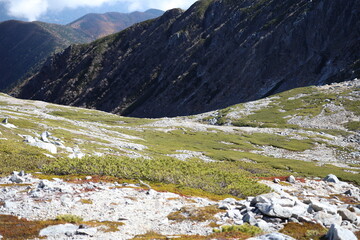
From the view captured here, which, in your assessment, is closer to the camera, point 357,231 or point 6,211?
point 357,231

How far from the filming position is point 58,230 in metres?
18.2

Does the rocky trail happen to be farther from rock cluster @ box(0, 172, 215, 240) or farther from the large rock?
the large rock

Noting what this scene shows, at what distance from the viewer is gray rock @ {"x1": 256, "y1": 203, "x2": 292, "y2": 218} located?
20.4m

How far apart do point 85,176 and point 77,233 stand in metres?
16.1

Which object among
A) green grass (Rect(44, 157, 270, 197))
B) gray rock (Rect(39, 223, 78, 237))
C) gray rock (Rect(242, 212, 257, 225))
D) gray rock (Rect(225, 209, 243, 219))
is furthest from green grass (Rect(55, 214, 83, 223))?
green grass (Rect(44, 157, 270, 197))

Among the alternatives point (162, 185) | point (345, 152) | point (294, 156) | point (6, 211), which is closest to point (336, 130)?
point (345, 152)

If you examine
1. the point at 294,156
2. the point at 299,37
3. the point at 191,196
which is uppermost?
the point at 299,37

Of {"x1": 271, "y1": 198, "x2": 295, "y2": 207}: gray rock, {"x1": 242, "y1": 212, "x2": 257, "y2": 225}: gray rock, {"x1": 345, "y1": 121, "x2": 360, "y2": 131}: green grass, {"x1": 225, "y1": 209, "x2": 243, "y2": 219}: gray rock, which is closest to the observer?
{"x1": 242, "y1": 212, "x2": 257, "y2": 225}: gray rock

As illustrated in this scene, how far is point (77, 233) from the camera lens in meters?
17.9

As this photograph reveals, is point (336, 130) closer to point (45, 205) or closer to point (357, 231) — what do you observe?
point (357, 231)

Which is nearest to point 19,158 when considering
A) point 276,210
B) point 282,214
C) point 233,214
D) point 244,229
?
point 233,214

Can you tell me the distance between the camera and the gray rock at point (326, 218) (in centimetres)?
1972

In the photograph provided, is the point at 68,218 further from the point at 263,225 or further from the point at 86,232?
the point at 263,225

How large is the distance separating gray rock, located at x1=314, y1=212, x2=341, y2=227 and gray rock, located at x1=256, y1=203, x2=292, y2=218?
1.94 m
